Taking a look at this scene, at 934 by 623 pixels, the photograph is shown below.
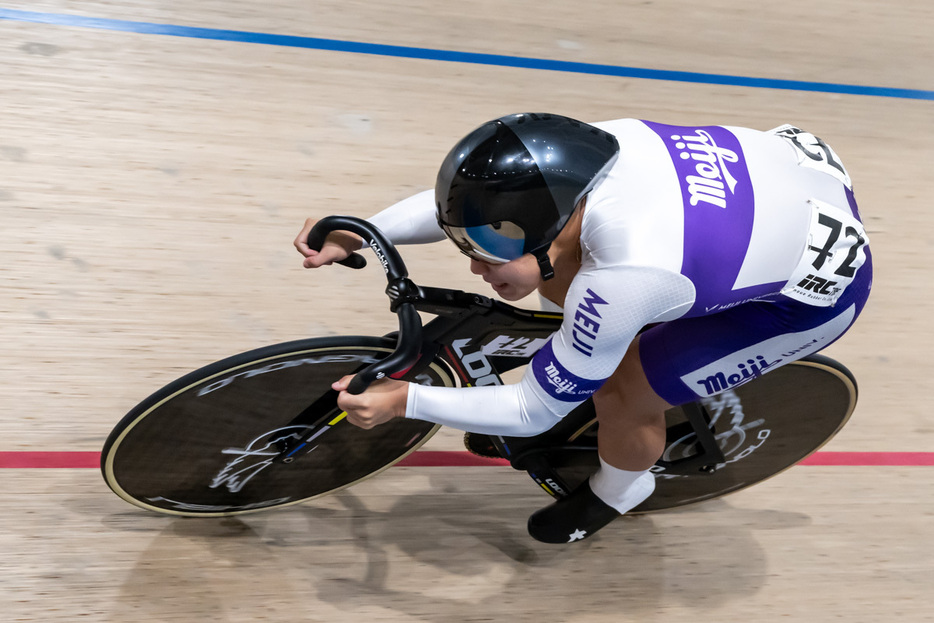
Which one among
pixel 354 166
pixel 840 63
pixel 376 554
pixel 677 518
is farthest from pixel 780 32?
pixel 376 554

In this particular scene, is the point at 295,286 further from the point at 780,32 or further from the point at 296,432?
the point at 780,32

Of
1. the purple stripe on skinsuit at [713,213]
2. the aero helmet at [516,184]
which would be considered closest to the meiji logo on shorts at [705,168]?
the purple stripe on skinsuit at [713,213]

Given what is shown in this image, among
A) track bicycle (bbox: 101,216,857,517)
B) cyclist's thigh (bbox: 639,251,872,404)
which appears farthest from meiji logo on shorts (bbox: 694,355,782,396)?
track bicycle (bbox: 101,216,857,517)

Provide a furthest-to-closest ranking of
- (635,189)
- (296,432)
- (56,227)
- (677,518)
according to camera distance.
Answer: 1. (56,227)
2. (677,518)
3. (296,432)
4. (635,189)

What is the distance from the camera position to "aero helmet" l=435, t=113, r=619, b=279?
4.89 feet

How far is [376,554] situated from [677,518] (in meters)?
0.92

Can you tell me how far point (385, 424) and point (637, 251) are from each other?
949 millimetres

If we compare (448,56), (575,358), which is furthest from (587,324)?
(448,56)

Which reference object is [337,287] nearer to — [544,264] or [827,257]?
[544,264]

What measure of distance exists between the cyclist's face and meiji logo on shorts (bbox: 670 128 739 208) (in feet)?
1.07

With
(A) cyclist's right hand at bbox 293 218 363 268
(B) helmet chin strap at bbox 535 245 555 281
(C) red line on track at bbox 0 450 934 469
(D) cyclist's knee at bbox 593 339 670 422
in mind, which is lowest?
(C) red line on track at bbox 0 450 934 469

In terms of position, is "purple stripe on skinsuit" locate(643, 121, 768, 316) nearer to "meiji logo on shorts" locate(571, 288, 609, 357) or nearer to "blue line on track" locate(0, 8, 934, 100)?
"meiji logo on shorts" locate(571, 288, 609, 357)

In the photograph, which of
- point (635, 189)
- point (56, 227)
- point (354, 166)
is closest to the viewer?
point (635, 189)

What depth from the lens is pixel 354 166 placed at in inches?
128
